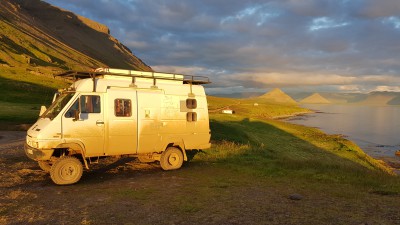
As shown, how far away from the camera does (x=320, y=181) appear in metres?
12.3

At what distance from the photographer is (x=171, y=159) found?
46.8 ft

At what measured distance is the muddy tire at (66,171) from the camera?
1130 cm

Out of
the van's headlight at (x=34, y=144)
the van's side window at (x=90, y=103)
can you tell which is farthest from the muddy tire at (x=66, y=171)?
the van's side window at (x=90, y=103)

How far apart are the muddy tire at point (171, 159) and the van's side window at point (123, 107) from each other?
2559mm

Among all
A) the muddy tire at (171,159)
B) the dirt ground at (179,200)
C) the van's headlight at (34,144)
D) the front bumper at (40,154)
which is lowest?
the dirt ground at (179,200)

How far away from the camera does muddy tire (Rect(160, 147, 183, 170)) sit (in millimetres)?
14047

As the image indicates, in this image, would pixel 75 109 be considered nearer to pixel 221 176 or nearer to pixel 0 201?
pixel 0 201

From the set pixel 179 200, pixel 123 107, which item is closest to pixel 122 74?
pixel 123 107

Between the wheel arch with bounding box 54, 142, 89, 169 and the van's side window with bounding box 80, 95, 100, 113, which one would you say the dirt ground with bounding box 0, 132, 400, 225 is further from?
the van's side window with bounding box 80, 95, 100, 113

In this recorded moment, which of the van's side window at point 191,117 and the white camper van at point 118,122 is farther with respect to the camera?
the van's side window at point 191,117

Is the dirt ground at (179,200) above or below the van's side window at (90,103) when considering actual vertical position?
below

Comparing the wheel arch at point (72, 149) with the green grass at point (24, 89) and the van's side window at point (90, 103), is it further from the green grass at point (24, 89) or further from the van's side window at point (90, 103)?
the green grass at point (24, 89)

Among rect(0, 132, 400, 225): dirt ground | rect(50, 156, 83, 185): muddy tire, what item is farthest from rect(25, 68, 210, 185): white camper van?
rect(0, 132, 400, 225): dirt ground

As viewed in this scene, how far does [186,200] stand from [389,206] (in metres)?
5.64
